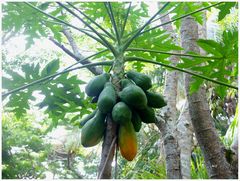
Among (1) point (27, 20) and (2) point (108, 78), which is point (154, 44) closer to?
(2) point (108, 78)

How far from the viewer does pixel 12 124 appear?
367 inches

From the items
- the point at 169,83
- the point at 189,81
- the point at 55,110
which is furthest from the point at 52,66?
the point at 169,83

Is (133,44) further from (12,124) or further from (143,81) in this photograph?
(12,124)

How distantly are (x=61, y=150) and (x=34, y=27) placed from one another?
9701mm

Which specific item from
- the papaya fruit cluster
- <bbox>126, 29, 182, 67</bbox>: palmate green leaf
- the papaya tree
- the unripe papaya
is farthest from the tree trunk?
the unripe papaya

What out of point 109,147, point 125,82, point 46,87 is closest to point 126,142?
point 109,147

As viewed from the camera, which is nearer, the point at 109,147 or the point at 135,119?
the point at 109,147

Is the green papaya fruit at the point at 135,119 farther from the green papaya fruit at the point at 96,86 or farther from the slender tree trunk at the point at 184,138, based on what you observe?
the slender tree trunk at the point at 184,138

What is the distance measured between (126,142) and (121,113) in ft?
0.37

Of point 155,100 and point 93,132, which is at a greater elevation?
point 155,100

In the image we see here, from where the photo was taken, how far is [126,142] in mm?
1423

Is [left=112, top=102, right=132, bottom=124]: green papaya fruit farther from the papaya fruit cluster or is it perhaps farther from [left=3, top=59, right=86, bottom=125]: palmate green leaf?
[left=3, top=59, right=86, bottom=125]: palmate green leaf

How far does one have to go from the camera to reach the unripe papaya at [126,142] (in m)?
1.42

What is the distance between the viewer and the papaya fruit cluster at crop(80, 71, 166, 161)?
1.43m
